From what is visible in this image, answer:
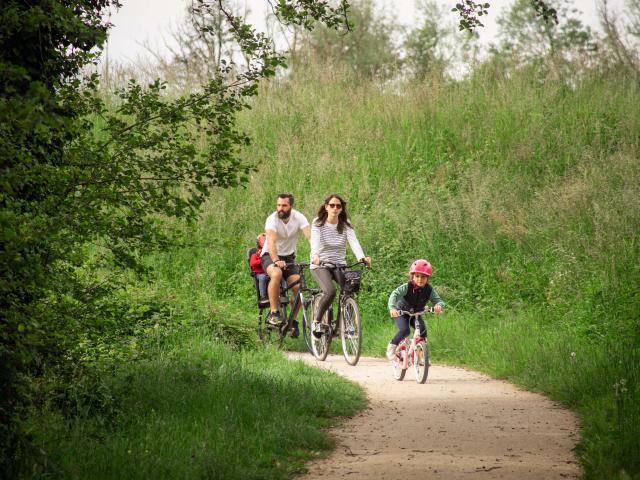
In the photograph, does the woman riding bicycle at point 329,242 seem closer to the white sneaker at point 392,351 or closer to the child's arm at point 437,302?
the white sneaker at point 392,351

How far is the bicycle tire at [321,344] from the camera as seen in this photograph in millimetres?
13391

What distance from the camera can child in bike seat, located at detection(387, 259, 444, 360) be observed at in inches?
444

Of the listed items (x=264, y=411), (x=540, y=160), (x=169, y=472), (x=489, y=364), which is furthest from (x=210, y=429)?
(x=540, y=160)

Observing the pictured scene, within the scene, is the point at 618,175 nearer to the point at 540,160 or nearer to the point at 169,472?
the point at 540,160

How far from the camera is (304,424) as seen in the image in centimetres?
771

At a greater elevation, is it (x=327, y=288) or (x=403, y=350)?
(x=327, y=288)

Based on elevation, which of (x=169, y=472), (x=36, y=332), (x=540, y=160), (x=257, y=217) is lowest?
(x=169, y=472)

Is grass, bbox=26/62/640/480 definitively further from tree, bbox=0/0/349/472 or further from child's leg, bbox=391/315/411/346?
child's leg, bbox=391/315/411/346

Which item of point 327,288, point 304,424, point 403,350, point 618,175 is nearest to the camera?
point 304,424

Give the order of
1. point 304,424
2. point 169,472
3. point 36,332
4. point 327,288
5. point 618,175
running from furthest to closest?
point 618,175
point 327,288
point 304,424
point 169,472
point 36,332

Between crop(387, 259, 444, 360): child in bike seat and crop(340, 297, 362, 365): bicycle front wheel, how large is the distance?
1.19 metres

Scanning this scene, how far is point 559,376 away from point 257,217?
12.1m

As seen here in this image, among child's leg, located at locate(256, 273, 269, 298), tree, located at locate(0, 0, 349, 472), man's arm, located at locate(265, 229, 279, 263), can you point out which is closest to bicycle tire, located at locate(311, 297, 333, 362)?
man's arm, located at locate(265, 229, 279, 263)

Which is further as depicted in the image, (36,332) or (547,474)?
(547,474)
